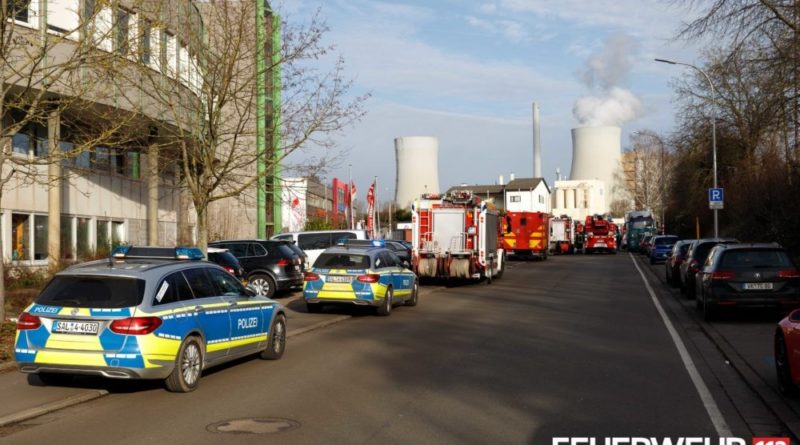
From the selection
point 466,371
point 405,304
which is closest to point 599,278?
point 405,304

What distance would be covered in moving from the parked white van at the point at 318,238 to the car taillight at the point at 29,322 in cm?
1904

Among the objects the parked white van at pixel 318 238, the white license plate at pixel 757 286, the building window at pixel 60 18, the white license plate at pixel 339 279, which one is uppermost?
the building window at pixel 60 18

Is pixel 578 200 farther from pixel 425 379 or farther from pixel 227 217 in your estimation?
pixel 425 379

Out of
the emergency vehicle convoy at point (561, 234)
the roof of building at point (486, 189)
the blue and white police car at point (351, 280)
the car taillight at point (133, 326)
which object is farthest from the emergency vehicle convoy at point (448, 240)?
the roof of building at point (486, 189)

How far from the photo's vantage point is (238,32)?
18.5m

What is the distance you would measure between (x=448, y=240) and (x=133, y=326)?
19.8 m

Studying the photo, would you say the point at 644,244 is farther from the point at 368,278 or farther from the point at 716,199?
the point at 368,278

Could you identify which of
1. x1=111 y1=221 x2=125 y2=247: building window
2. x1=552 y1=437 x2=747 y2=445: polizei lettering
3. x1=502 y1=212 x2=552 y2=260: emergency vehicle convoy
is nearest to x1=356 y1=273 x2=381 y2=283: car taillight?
x1=552 y1=437 x2=747 y2=445: polizei lettering

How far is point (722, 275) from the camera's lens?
54.1ft

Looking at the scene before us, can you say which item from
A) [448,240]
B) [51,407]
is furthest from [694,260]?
[51,407]

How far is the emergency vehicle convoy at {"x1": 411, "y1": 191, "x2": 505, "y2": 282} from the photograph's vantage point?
2797cm

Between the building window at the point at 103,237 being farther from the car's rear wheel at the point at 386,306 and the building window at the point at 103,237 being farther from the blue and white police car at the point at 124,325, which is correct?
the blue and white police car at the point at 124,325

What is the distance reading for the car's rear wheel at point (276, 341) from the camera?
12008 millimetres

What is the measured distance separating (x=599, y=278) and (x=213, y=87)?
Result: 60.9 ft
